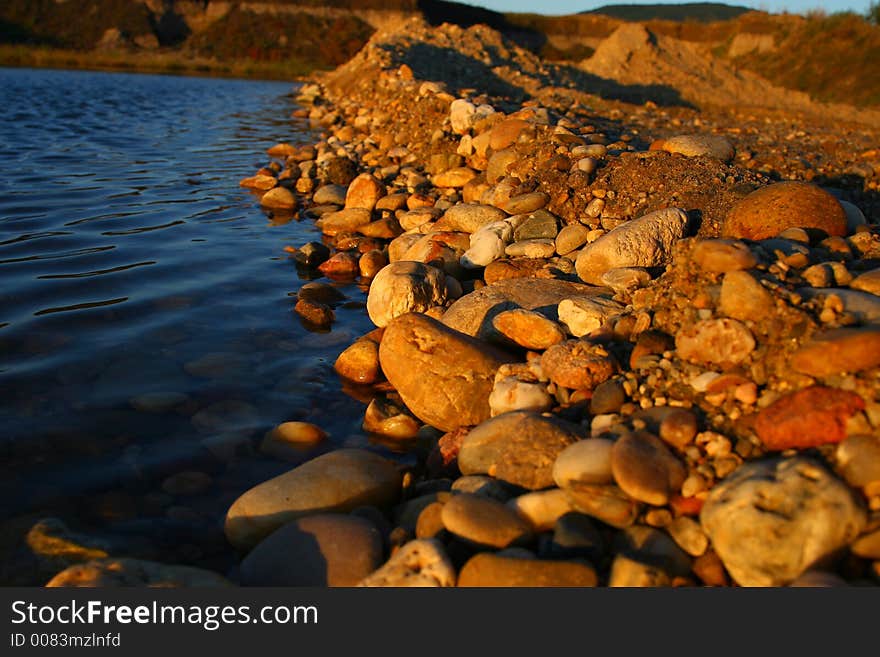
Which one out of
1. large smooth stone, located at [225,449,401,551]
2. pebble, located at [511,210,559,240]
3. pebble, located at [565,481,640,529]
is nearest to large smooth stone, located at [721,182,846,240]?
pebble, located at [511,210,559,240]

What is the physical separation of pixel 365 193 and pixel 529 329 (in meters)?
4.10

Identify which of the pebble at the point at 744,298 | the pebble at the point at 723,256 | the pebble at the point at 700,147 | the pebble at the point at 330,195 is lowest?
the pebble at the point at 330,195

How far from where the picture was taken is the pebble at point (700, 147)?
5.86 metres

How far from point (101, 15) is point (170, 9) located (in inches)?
181

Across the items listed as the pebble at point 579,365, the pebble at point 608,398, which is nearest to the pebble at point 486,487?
the pebble at point 608,398

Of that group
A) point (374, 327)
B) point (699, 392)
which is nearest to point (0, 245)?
point (374, 327)

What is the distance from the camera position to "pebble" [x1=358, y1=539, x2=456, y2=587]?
7.04 ft

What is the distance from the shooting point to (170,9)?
4769 centimetres

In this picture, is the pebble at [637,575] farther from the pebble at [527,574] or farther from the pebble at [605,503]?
the pebble at [605,503]

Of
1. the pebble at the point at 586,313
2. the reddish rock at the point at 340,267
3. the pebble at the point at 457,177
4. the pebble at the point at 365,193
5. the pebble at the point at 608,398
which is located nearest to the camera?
the pebble at the point at 608,398

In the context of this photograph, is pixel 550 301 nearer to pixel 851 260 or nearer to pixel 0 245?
pixel 851 260

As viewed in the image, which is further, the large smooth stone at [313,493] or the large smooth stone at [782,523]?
the large smooth stone at [313,493]

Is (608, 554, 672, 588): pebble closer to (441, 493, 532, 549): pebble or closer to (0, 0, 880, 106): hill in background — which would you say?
(441, 493, 532, 549): pebble

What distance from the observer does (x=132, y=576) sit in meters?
2.20
